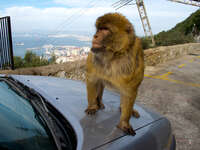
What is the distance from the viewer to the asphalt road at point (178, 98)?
2.76 metres

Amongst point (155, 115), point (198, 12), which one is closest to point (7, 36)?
point (155, 115)

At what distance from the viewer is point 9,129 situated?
1.02 metres

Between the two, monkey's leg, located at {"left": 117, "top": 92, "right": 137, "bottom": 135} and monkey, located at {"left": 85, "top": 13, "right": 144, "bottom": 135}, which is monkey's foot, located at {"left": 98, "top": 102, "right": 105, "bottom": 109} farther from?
monkey's leg, located at {"left": 117, "top": 92, "right": 137, "bottom": 135}

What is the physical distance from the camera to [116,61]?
1604 millimetres

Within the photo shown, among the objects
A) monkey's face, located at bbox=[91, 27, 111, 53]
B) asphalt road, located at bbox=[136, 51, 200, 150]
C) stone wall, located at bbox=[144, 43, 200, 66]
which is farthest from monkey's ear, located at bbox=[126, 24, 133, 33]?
stone wall, located at bbox=[144, 43, 200, 66]

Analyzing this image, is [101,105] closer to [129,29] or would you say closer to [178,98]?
[129,29]

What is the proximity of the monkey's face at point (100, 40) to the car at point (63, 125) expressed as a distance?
506 millimetres

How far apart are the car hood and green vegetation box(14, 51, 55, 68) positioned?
13.0 ft

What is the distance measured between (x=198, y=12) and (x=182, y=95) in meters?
22.4

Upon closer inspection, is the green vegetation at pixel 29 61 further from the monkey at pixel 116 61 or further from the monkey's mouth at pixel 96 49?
the monkey's mouth at pixel 96 49

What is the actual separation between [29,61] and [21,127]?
5.12 meters

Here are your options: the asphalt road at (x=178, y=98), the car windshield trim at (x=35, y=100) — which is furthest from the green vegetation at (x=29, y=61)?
the car windshield trim at (x=35, y=100)

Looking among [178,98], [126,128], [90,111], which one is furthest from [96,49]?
[178,98]

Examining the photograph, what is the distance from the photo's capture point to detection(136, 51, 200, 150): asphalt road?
2.76 meters
